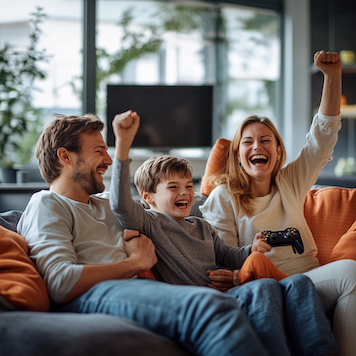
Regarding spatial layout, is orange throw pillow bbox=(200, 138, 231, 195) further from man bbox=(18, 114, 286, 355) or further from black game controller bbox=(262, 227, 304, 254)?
man bbox=(18, 114, 286, 355)

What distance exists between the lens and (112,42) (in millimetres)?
3682

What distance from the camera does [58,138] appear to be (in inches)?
50.3

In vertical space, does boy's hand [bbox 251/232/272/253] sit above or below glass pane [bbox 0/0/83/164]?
below

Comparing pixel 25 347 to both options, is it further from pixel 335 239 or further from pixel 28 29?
pixel 28 29

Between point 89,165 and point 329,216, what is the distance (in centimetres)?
102

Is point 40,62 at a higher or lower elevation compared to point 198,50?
lower

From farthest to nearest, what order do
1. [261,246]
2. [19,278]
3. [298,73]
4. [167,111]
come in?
[298,73] → [167,111] → [261,246] → [19,278]

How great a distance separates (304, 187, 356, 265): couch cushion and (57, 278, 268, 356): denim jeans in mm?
866

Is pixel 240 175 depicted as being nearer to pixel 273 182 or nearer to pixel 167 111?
pixel 273 182

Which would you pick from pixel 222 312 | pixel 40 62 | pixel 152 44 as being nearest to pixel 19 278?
pixel 222 312

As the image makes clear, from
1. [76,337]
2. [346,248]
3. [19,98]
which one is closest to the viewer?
[76,337]

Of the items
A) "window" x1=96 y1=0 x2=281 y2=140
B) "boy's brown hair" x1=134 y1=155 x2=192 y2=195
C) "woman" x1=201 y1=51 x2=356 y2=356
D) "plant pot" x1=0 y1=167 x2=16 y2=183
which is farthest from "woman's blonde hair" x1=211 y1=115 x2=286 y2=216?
"window" x1=96 y1=0 x2=281 y2=140

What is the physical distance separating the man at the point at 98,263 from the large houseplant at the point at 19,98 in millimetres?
1945

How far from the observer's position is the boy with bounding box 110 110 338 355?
105cm
